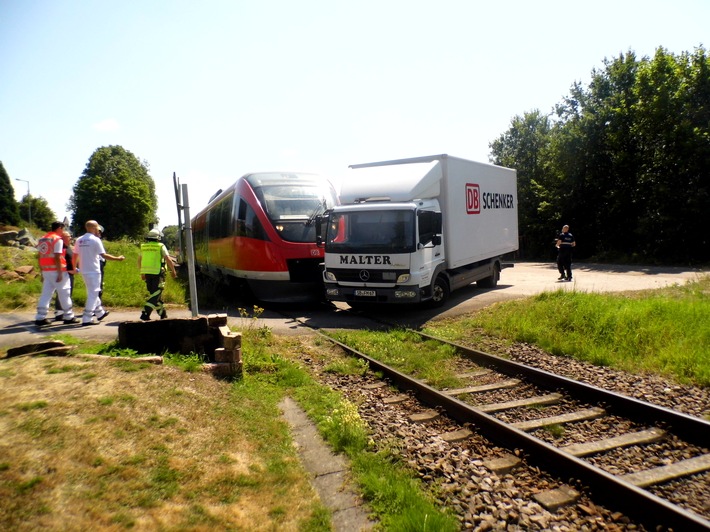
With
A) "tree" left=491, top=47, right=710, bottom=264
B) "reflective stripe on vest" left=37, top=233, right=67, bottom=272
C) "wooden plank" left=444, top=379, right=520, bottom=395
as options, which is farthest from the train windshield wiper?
"tree" left=491, top=47, right=710, bottom=264

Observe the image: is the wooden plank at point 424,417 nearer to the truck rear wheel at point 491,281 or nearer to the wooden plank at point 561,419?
the wooden plank at point 561,419

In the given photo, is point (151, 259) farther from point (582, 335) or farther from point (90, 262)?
point (582, 335)

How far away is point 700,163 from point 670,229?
306 cm

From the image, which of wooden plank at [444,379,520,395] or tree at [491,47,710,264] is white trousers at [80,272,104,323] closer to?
wooden plank at [444,379,520,395]

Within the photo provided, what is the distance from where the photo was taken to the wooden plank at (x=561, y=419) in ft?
17.2

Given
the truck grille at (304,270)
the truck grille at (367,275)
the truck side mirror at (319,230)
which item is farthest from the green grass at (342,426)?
the truck grille at (304,270)

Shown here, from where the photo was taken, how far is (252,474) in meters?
4.05

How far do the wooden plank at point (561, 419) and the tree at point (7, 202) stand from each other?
53.5m

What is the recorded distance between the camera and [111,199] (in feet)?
210

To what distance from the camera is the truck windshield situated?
36.0ft

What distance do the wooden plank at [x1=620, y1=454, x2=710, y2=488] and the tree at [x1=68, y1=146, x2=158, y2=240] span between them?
208ft

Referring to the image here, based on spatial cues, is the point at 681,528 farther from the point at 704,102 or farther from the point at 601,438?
the point at 704,102

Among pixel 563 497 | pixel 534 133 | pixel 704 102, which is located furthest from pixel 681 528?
pixel 534 133

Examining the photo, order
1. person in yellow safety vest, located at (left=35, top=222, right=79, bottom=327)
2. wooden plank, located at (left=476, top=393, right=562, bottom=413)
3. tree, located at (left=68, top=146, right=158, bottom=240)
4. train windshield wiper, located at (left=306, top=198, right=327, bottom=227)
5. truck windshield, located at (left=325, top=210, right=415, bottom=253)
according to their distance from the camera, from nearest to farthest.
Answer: wooden plank, located at (left=476, top=393, right=562, bottom=413), person in yellow safety vest, located at (left=35, top=222, right=79, bottom=327), truck windshield, located at (left=325, top=210, right=415, bottom=253), train windshield wiper, located at (left=306, top=198, right=327, bottom=227), tree, located at (left=68, top=146, right=158, bottom=240)
